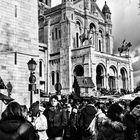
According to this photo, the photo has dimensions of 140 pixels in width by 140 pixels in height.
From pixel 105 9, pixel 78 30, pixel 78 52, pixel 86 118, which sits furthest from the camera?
pixel 105 9

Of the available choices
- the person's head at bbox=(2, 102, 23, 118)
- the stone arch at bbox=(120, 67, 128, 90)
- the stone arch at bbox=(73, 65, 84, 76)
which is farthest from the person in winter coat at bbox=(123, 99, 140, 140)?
the stone arch at bbox=(120, 67, 128, 90)

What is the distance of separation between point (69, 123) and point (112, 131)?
416 centimetres

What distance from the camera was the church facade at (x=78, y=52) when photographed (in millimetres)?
41594

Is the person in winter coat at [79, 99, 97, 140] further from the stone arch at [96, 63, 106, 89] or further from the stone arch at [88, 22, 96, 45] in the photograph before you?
the stone arch at [88, 22, 96, 45]

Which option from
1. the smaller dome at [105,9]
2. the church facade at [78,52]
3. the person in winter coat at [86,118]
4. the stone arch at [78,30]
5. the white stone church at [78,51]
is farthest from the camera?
the smaller dome at [105,9]

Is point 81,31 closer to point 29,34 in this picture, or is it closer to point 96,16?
point 96,16

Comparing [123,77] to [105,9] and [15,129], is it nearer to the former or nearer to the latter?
[105,9]

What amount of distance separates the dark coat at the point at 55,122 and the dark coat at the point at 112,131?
10.8 feet

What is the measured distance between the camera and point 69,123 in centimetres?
823

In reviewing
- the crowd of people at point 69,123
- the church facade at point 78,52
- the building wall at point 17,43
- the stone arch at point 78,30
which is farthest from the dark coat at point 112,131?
the stone arch at point 78,30

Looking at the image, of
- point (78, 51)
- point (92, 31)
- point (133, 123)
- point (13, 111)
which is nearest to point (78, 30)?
point (92, 31)

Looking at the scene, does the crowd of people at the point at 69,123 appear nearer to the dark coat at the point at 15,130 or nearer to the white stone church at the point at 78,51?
the dark coat at the point at 15,130

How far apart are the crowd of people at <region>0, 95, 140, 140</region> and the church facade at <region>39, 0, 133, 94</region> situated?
31642 mm

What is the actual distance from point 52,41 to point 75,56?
791cm
